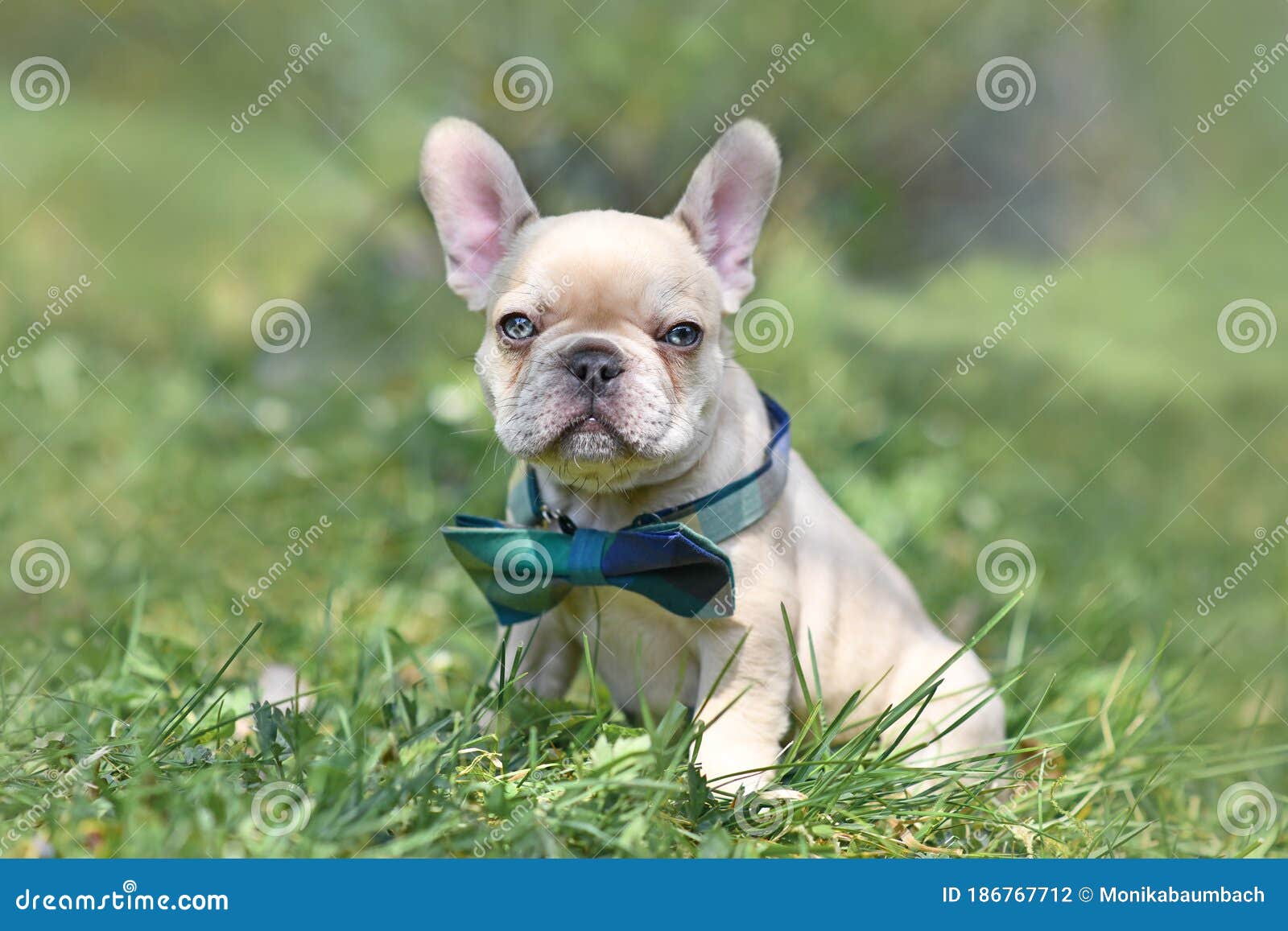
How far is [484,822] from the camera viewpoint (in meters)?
3.08

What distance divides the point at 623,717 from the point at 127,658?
1.84 meters

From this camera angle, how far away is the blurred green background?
5.79 meters

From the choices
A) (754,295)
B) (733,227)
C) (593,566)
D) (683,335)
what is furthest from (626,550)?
(754,295)

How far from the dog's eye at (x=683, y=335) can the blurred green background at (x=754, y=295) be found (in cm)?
188

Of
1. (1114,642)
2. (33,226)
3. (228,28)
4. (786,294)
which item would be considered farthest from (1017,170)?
(33,226)

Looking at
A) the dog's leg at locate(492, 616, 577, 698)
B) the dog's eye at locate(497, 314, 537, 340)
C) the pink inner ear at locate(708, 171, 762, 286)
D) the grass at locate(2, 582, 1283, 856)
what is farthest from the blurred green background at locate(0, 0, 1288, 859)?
the pink inner ear at locate(708, 171, 762, 286)

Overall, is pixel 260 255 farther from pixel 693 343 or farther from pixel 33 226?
pixel 693 343

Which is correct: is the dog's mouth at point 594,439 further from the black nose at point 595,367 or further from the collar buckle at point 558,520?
the collar buckle at point 558,520

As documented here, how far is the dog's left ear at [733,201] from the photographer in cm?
385

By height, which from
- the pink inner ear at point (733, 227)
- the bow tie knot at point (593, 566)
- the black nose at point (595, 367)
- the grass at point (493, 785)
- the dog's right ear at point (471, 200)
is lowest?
the grass at point (493, 785)

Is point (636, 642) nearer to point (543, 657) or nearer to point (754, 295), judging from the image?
point (543, 657)

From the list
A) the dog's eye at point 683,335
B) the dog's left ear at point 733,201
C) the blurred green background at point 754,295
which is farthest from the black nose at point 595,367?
the blurred green background at point 754,295

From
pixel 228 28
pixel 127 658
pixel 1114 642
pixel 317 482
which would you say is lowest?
pixel 1114 642

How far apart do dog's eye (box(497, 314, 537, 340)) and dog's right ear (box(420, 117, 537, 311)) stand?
331 mm
